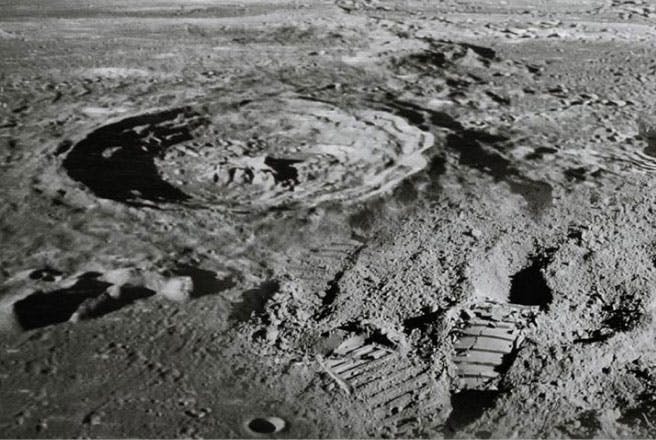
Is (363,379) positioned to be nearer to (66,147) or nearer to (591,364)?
(591,364)

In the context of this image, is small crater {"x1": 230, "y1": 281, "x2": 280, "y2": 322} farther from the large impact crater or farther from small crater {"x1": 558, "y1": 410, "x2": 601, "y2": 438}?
small crater {"x1": 558, "y1": 410, "x2": 601, "y2": 438}

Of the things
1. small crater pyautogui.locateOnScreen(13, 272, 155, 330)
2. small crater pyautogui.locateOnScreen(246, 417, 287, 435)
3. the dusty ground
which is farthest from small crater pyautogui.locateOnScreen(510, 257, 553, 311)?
small crater pyautogui.locateOnScreen(13, 272, 155, 330)

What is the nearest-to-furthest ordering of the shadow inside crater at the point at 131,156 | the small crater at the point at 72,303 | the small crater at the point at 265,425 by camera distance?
the small crater at the point at 265,425 < the small crater at the point at 72,303 < the shadow inside crater at the point at 131,156

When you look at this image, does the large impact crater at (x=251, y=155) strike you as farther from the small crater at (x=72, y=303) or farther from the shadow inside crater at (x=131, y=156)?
the small crater at (x=72, y=303)

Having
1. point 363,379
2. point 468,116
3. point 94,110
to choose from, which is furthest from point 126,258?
point 468,116

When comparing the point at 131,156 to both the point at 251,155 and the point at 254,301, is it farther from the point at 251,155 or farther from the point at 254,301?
the point at 254,301

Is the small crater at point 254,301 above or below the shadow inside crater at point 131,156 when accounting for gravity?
below

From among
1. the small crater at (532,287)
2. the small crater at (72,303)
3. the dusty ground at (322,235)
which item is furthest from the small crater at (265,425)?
the small crater at (532,287)

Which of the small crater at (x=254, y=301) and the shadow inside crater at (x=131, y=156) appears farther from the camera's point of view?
the shadow inside crater at (x=131, y=156)

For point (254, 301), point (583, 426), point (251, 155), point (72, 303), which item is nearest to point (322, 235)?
point (254, 301)
